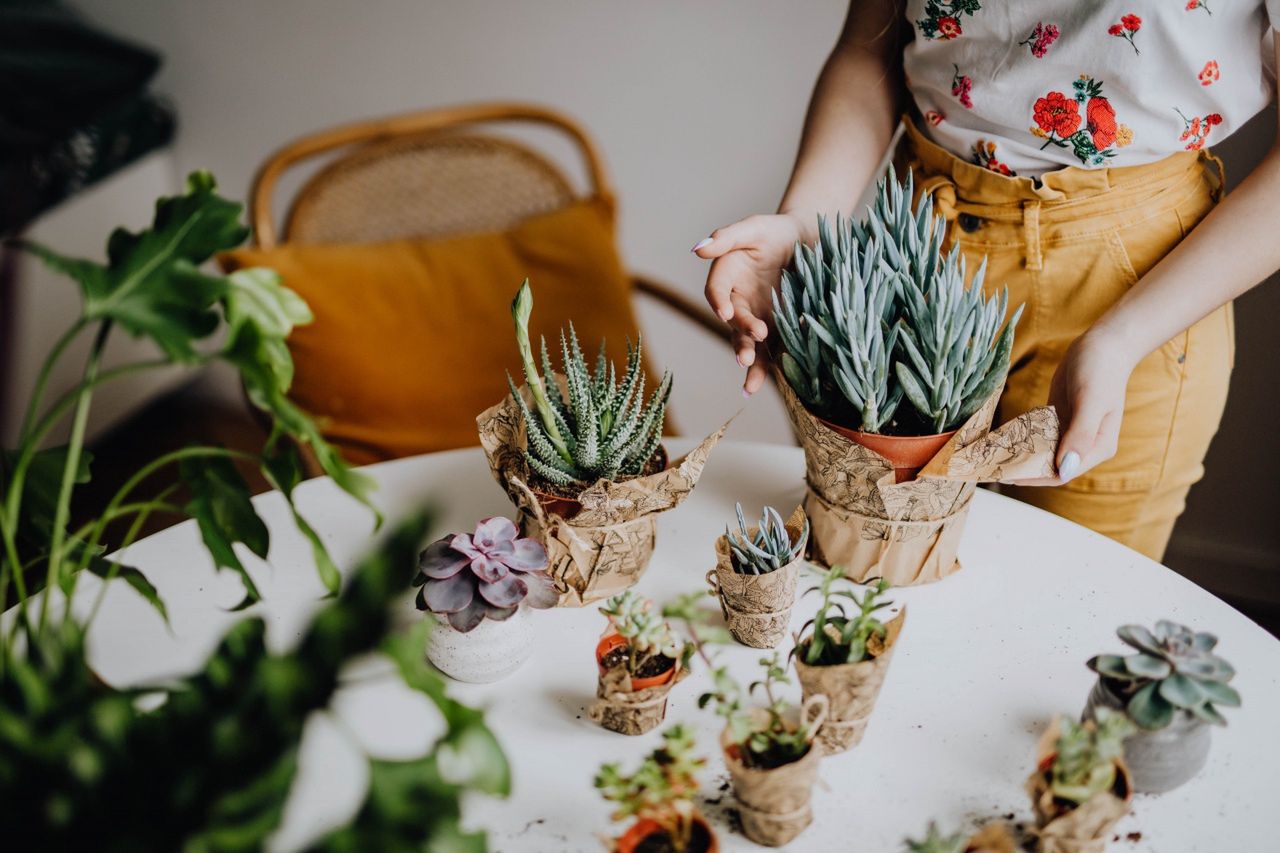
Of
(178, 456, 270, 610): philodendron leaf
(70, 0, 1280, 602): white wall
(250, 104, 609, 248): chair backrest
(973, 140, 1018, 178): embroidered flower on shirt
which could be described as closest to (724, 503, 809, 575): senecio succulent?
(178, 456, 270, 610): philodendron leaf

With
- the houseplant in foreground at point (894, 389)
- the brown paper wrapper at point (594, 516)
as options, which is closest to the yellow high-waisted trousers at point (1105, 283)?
the houseplant in foreground at point (894, 389)

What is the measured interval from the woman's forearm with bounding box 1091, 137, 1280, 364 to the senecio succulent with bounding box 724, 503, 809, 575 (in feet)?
1.16

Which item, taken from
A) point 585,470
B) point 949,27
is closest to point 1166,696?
point 585,470

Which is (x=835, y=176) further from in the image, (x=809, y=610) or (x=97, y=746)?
(x=97, y=746)

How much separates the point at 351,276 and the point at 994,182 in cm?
96

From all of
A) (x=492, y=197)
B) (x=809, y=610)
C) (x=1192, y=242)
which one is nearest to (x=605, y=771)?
(x=809, y=610)

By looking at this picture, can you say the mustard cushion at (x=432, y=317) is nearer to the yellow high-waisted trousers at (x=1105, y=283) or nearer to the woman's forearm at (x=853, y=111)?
the woman's forearm at (x=853, y=111)

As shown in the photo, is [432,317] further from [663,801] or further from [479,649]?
[663,801]

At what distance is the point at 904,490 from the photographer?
2.66 ft

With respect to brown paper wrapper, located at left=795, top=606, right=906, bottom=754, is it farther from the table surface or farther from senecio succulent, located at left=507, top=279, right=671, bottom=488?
senecio succulent, located at left=507, top=279, right=671, bottom=488

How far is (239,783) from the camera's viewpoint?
428mm

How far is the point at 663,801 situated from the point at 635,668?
0.16 metres

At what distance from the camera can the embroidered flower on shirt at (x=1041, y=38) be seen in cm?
97

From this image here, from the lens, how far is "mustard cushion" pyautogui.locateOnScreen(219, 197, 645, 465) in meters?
1.50
